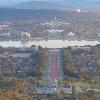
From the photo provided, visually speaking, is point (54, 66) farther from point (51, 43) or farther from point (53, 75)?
point (51, 43)

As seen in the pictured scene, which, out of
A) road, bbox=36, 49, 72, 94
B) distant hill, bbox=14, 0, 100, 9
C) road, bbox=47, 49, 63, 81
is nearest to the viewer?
road, bbox=36, 49, 72, 94

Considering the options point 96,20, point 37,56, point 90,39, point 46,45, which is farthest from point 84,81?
point 96,20

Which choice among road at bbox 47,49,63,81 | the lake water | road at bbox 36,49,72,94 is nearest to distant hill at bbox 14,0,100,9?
the lake water

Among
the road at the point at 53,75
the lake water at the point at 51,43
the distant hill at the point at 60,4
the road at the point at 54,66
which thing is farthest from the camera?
the distant hill at the point at 60,4

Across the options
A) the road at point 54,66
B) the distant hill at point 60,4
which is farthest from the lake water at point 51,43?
the distant hill at point 60,4

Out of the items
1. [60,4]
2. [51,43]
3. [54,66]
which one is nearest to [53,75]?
[54,66]

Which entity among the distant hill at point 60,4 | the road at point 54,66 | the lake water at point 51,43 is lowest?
the distant hill at point 60,4

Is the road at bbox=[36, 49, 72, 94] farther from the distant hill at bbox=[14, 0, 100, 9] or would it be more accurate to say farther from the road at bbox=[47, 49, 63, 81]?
the distant hill at bbox=[14, 0, 100, 9]

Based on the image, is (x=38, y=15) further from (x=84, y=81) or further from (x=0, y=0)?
(x=0, y=0)

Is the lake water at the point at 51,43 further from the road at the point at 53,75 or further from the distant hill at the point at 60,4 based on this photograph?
the distant hill at the point at 60,4

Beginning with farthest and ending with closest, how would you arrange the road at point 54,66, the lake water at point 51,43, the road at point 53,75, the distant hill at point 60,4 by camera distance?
the distant hill at point 60,4 → the lake water at point 51,43 → the road at point 54,66 → the road at point 53,75

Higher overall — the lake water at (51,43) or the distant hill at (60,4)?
the lake water at (51,43)
